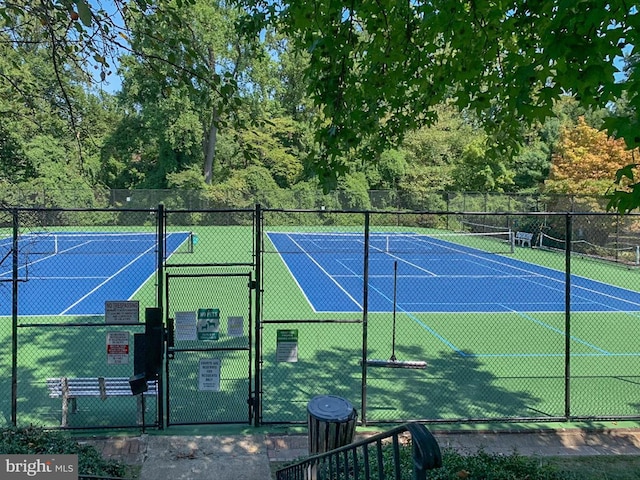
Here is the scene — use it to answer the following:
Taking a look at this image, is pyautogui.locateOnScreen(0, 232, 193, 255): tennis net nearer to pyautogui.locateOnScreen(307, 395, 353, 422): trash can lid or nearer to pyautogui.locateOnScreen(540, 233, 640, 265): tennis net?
pyautogui.locateOnScreen(540, 233, 640, 265): tennis net

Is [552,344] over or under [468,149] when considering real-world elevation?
under

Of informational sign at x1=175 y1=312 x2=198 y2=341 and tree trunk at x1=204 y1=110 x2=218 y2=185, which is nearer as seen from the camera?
informational sign at x1=175 y1=312 x2=198 y2=341

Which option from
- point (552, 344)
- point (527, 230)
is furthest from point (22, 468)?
point (527, 230)

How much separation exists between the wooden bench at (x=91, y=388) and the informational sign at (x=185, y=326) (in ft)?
2.36

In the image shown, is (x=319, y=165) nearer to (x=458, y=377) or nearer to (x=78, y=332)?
(x=458, y=377)

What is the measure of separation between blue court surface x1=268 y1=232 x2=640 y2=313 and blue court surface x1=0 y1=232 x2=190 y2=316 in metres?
5.97

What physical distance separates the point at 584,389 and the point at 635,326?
5.77 meters

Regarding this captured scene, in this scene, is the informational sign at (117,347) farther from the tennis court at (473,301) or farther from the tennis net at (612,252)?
the tennis net at (612,252)

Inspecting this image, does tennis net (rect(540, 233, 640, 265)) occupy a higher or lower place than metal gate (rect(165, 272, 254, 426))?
higher

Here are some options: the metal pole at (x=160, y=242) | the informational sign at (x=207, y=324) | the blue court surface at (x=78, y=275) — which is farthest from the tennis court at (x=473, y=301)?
the blue court surface at (x=78, y=275)

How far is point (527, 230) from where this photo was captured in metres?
31.7

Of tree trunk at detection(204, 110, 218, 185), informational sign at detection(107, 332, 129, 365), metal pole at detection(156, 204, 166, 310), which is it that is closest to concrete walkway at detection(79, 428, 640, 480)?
informational sign at detection(107, 332, 129, 365)

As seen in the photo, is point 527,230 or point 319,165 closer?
point 319,165

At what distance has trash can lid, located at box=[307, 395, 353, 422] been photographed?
4410 mm
